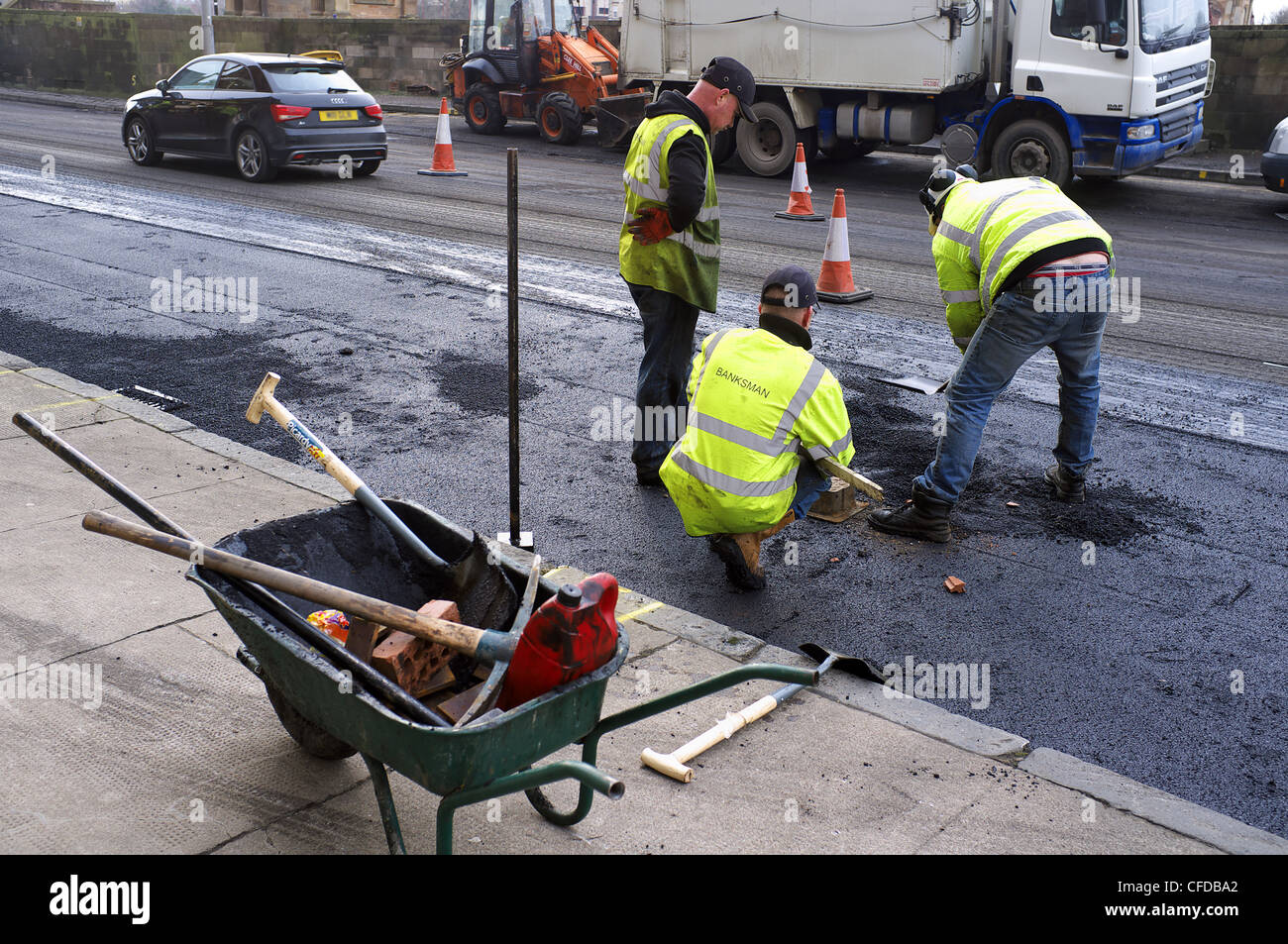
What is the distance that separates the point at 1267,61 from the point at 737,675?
20.3 meters

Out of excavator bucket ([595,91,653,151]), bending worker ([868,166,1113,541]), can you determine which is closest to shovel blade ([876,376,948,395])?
bending worker ([868,166,1113,541])

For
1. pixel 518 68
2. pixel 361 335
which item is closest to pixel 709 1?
Answer: pixel 518 68

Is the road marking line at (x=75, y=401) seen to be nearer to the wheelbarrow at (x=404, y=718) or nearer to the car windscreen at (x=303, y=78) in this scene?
the wheelbarrow at (x=404, y=718)

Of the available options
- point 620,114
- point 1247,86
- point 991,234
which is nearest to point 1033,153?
point 1247,86

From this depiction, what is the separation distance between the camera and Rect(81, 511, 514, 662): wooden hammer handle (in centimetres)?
277

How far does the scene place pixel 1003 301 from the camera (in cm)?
527

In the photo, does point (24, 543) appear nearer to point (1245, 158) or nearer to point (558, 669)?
point (558, 669)

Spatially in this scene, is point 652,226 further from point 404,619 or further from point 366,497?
point 404,619

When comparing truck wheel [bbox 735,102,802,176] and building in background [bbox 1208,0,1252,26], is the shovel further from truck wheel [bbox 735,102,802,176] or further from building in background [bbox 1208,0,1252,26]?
building in background [bbox 1208,0,1252,26]

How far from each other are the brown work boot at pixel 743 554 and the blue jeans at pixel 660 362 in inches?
46.3

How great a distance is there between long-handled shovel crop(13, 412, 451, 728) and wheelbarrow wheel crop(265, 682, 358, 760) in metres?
0.40

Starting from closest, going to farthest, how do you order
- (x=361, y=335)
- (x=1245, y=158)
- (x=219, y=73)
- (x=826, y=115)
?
(x=361, y=335) → (x=219, y=73) → (x=826, y=115) → (x=1245, y=158)

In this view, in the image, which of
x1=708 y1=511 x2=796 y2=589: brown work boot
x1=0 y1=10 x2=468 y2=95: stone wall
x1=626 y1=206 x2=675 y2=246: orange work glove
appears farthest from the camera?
x1=0 y1=10 x2=468 y2=95: stone wall

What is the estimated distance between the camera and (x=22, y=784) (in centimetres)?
336
